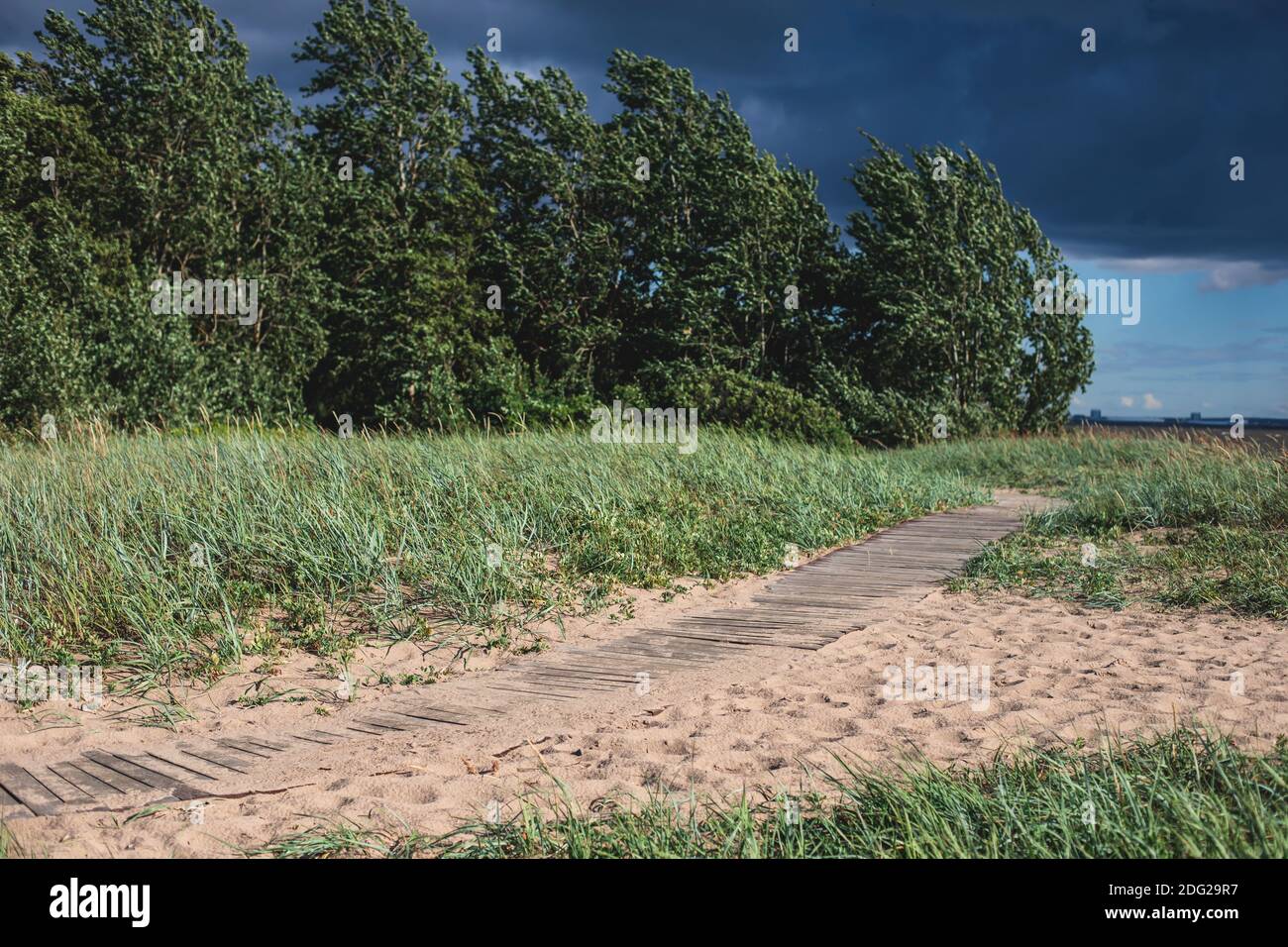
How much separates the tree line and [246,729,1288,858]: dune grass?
18633 mm

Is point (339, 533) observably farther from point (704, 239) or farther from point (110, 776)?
point (704, 239)

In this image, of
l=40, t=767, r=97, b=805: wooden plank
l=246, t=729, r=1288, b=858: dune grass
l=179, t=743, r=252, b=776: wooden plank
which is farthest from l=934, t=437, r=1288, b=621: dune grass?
l=40, t=767, r=97, b=805: wooden plank

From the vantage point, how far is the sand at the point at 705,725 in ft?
13.2

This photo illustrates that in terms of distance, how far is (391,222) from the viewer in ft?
88.9

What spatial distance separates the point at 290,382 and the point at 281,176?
558cm

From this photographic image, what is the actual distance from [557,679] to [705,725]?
1347mm

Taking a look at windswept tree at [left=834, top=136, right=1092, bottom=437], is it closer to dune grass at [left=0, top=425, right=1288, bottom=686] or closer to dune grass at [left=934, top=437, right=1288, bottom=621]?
dune grass at [left=934, top=437, right=1288, bottom=621]

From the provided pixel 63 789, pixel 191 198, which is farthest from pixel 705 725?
pixel 191 198

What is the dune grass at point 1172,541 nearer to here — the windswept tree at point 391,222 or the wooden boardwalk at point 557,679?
the wooden boardwalk at point 557,679

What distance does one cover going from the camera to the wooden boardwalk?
437 cm

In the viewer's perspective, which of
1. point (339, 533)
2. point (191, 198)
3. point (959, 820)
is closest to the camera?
point (959, 820)

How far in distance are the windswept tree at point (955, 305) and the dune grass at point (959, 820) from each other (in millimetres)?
24031
